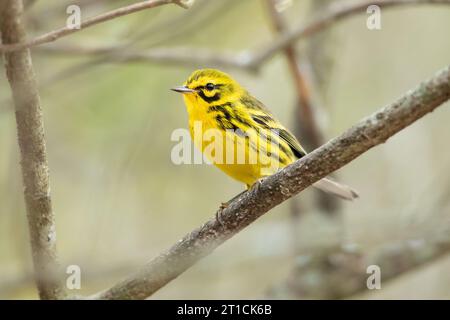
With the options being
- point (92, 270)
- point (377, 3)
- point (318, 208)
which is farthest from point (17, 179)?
point (377, 3)

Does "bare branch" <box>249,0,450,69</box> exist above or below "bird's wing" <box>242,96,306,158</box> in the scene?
above

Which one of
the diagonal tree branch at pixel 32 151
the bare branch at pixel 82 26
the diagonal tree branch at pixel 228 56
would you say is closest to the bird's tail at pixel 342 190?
the diagonal tree branch at pixel 228 56

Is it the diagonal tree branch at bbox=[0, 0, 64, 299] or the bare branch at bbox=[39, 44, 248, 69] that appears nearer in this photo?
the diagonal tree branch at bbox=[0, 0, 64, 299]

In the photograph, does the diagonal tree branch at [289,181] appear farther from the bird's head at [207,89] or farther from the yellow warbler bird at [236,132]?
the bird's head at [207,89]

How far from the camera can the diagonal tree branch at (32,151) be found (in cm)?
238

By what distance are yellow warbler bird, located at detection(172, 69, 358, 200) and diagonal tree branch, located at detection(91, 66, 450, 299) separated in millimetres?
682

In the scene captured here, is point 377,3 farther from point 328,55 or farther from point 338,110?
point 338,110

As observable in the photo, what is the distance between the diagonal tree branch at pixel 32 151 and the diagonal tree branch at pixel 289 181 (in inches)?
11.2

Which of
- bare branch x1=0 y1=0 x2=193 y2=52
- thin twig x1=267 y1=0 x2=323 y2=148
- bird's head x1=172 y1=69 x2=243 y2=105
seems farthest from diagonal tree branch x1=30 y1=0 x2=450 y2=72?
bare branch x1=0 y1=0 x2=193 y2=52

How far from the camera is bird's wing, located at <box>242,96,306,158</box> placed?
3.67 m

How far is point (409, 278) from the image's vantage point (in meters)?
6.07

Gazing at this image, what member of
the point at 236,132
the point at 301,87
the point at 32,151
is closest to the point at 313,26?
the point at 301,87

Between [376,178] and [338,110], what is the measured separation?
2.88 feet

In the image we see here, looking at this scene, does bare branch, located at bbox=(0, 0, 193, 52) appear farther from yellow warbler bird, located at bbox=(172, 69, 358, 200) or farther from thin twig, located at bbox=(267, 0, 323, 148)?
thin twig, located at bbox=(267, 0, 323, 148)
